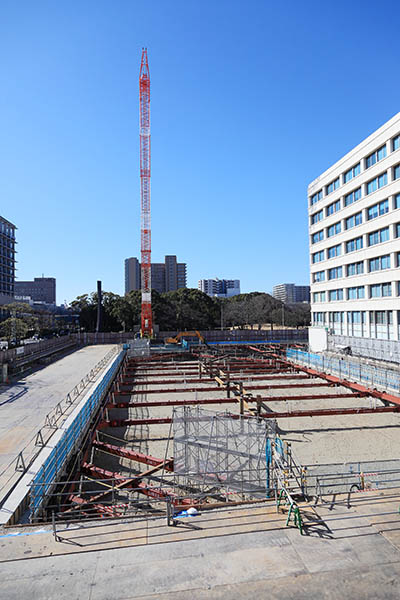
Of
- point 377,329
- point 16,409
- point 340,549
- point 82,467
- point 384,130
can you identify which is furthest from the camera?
point 377,329

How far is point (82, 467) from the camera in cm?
1537

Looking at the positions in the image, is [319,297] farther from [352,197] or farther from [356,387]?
[356,387]

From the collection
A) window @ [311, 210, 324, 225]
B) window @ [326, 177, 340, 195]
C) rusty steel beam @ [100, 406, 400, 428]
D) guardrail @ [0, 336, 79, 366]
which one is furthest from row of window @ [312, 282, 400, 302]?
guardrail @ [0, 336, 79, 366]

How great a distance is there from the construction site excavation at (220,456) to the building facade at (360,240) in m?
11.9

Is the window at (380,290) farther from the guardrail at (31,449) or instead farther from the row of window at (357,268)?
the guardrail at (31,449)

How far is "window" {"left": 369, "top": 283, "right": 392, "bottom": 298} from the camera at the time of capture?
3888cm

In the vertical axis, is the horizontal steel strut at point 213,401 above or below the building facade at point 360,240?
below

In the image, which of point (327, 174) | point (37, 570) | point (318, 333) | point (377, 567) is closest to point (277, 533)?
point (377, 567)

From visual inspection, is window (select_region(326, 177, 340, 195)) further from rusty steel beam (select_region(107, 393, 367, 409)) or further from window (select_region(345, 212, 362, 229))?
rusty steel beam (select_region(107, 393, 367, 409))

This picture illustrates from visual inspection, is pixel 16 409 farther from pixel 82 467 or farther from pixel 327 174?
pixel 327 174

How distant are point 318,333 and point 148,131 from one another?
216ft

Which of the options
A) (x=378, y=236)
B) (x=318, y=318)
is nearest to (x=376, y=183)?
(x=378, y=236)

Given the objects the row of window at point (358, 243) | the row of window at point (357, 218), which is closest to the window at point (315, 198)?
the row of window at point (357, 218)

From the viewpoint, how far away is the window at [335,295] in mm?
49300
